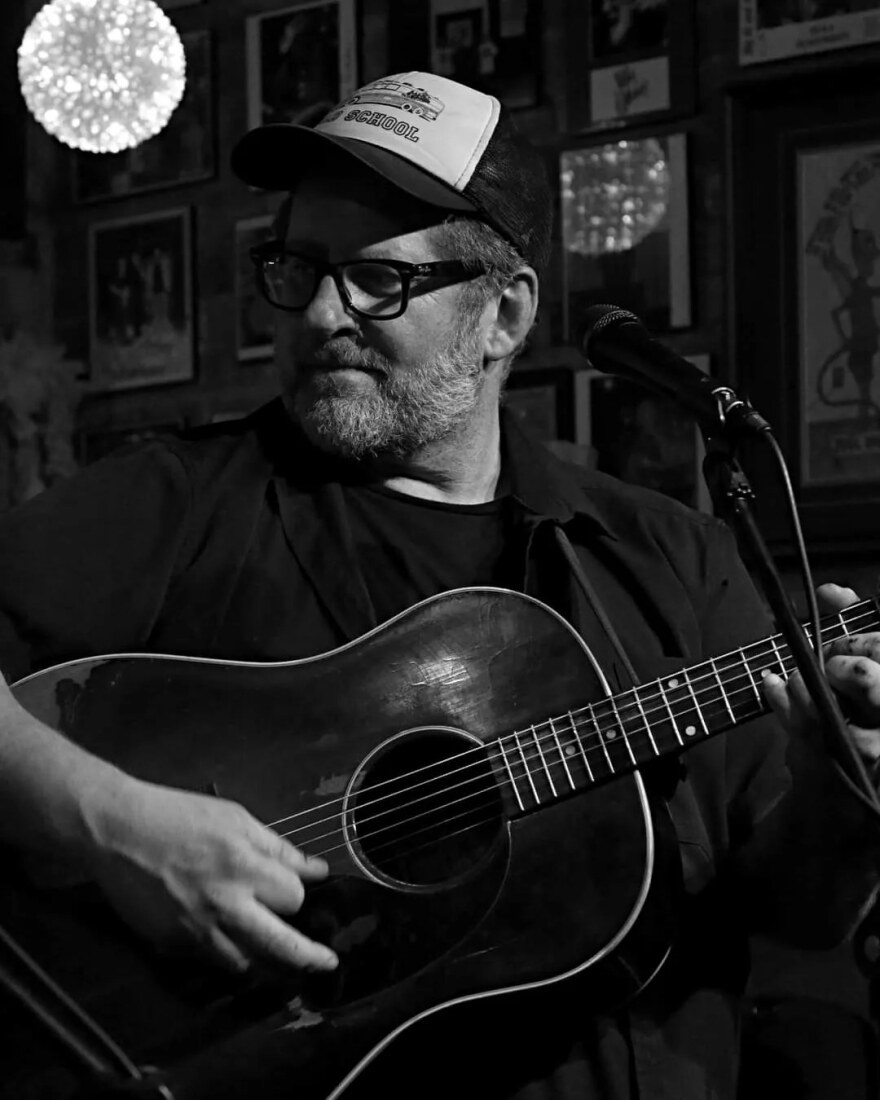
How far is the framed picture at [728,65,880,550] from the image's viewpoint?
10.0 ft

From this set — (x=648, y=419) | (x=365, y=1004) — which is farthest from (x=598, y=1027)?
(x=648, y=419)

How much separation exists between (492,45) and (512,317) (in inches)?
63.5

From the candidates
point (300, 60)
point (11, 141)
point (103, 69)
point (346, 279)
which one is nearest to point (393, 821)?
point (346, 279)

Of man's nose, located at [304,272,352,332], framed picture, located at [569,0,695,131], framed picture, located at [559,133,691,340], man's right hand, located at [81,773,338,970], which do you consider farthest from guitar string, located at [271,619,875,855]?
framed picture, located at [569,0,695,131]

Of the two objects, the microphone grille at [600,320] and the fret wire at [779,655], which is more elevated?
the microphone grille at [600,320]

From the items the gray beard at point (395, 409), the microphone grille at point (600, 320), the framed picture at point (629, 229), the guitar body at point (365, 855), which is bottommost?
the guitar body at point (365, 855)

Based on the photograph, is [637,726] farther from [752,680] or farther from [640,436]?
[640,436]

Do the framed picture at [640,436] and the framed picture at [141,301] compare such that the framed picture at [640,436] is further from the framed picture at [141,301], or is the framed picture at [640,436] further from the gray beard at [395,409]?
the gray beard at [395,409]

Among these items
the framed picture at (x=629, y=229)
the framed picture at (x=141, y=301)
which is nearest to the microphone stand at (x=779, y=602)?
the framed picture at (x=629, y=229)

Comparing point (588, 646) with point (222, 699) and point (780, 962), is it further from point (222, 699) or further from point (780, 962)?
point (780, 962)

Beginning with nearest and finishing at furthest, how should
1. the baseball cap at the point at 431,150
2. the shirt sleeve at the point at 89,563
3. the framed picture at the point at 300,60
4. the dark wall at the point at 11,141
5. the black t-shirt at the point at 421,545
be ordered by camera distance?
1. the shirt sleeve at the point at 89,563
2. the black t-shirt at the point at 421,545
3. the baseball cap at the point at 431,150
4. the framed picture at the point at 300,60
5. the dark wall at the point at 11,141

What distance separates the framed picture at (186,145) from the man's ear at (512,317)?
1.97 m

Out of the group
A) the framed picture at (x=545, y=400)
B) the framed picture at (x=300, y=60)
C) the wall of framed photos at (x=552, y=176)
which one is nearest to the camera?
the wall of framed photos at (x=552, y=176)

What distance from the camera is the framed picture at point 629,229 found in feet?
10.7
